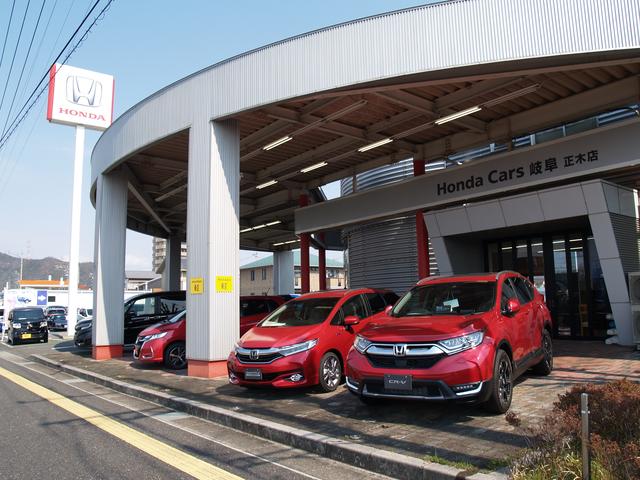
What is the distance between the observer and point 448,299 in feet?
24.3

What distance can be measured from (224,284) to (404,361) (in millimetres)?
5671

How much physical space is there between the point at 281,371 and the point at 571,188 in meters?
7.55

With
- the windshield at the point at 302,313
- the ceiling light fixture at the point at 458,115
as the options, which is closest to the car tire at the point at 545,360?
the windshield at the point at 302,313

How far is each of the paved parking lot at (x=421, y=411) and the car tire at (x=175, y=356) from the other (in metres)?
1.48

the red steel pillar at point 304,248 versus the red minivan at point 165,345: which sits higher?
the red steel pillar at point 304,248

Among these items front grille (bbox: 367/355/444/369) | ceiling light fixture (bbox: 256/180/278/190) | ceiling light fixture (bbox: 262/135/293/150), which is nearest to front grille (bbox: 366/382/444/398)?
front grille (bbox: 367/355/444/369)

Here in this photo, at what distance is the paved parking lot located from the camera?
207 inches

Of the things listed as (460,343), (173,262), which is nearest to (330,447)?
(460,343)

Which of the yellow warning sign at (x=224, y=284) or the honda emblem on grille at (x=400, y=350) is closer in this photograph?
the honda emblem on grille at (x=400, y=350)

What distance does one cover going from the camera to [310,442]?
18.8ft

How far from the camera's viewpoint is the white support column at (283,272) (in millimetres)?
38000

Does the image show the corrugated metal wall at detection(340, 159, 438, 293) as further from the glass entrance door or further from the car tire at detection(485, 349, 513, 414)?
the car tire at detection(485, 349, 513, 414)

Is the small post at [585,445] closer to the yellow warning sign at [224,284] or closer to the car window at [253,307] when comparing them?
the yellow warning sign at [224,284]

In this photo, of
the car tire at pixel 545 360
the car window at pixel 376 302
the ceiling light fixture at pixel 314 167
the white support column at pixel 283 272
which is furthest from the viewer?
the white support column at pixel 283 272
